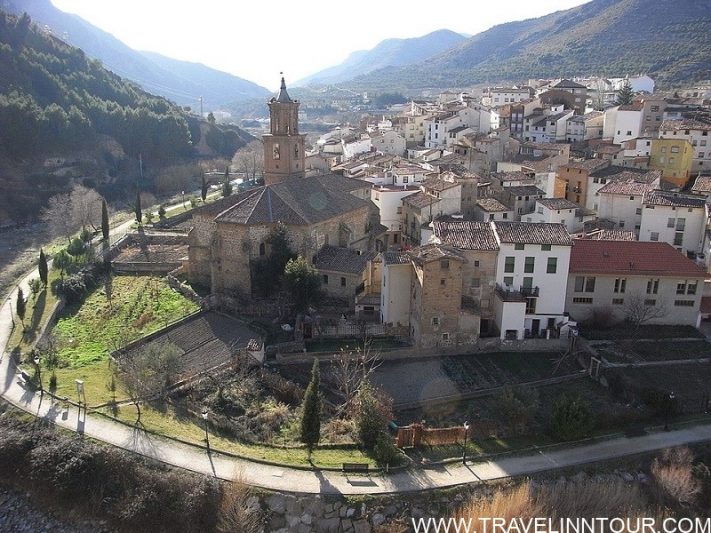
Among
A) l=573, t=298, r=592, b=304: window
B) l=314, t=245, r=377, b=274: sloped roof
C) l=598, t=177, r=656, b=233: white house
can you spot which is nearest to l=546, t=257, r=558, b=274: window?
l=573, t=298, r=592, b=304: window

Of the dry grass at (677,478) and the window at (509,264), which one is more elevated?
the window at (509,264)

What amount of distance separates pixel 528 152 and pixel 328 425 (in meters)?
40.3

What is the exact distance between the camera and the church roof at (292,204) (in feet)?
111

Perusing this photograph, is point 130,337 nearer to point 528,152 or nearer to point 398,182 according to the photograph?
point 398,182

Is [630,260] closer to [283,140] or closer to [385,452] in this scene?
[385,452]

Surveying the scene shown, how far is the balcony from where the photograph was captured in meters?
29.0

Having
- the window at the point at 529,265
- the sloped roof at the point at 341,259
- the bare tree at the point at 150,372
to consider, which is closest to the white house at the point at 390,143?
the sloped roof at the point at 341,259

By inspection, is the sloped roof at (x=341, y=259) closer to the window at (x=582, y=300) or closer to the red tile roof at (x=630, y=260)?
the red tile roof at (x=630, y=260)

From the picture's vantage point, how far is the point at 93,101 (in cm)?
7750

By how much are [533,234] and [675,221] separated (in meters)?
12.0

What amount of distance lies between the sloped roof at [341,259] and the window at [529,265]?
8.46 meters

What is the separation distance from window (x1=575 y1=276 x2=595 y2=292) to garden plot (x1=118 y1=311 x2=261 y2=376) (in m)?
16.2

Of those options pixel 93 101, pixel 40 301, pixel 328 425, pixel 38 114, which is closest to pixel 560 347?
pixel 328 425

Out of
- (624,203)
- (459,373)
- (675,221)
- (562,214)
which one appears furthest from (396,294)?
(624,203)
